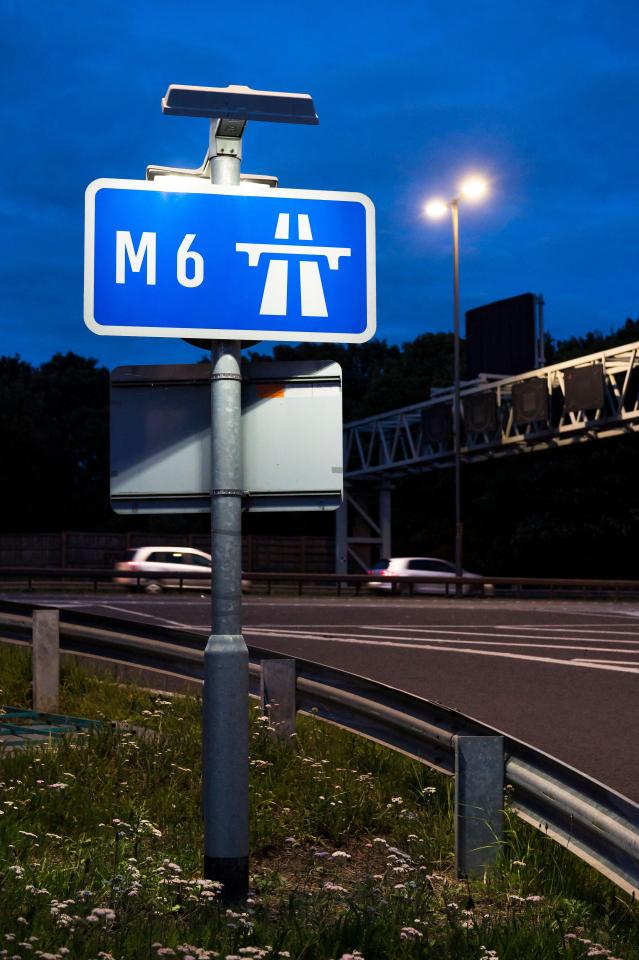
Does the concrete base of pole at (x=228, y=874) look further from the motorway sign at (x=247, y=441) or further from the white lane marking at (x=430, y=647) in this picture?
the white lane marking at (x=430, y=647)

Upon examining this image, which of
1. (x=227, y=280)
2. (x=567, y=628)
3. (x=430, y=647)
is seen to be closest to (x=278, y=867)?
(x=227, y=280)

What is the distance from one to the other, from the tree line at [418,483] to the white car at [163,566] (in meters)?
19.2

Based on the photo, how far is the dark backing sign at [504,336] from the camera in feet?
173

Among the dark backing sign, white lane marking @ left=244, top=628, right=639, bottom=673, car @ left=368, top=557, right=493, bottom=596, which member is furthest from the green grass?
the dark backing sign

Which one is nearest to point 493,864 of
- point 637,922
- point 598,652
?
point 637,922

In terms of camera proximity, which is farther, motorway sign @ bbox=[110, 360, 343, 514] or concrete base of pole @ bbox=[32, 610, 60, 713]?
concrete base of pole @ bbox=[32, 610, 60, 713]

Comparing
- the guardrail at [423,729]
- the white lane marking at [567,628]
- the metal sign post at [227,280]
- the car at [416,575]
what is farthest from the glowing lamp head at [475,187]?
the metal sign post at [227,280]

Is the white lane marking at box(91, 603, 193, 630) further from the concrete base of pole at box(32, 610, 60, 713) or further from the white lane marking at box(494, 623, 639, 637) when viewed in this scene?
the concrete base of pole at box(32, 610, 60, 713)

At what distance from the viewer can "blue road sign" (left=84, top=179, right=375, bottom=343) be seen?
16.4 feet

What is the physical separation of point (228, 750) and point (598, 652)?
42.2 ft

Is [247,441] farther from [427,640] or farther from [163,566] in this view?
[163,566]

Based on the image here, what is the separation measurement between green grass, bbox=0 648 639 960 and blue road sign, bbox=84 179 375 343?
2221mm

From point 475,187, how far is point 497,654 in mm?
25572

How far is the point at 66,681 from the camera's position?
432 inches
